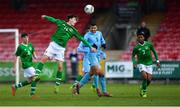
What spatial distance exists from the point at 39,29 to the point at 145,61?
18.1m

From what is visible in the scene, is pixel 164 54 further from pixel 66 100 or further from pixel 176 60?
pixel 66 100

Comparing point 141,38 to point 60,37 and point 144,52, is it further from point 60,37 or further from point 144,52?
point 60,37

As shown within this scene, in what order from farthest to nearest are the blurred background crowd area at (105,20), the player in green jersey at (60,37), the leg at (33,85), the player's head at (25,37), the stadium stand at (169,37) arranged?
1. the blurred background crowd area at (105,20)
2. the stadium stand at (169,37)
3. the player's head at (25,37)
4. the leg at (33,85)
5. the player in green jersey at (60,37)

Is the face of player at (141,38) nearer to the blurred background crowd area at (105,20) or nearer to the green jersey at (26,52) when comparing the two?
the green jersey at (26,52)

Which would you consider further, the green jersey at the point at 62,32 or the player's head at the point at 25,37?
the player's head at the point at 25,37

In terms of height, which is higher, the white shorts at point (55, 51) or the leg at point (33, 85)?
the white shorts at point (55, 51)

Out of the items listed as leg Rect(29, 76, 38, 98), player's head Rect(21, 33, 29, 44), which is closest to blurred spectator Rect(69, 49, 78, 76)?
player's head Rect(21, 33, 29, 44)

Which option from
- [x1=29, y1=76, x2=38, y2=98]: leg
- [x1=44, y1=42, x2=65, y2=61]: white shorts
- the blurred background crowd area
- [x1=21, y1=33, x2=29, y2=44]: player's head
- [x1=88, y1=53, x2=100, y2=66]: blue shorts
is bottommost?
[x1=29, y1=76, x2=38, y2=98]: leg

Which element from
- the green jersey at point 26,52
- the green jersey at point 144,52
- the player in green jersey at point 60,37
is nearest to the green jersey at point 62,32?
the player in green jersey at point 60,37

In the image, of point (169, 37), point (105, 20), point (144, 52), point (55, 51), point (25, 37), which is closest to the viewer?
point (55, 51)

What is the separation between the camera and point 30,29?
3953cm

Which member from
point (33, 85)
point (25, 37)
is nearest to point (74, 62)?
point (25, 37)

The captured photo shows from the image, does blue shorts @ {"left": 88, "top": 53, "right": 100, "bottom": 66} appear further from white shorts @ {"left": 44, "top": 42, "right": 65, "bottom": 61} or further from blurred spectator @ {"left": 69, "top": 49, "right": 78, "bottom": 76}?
blurred spectator @ {"left": 69, "top": 49, "right": 78, "bottom": 76}

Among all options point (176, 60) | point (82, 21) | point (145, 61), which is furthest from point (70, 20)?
point (82, 21)
